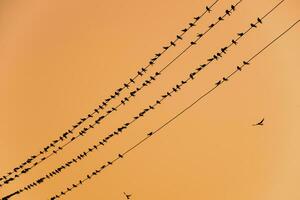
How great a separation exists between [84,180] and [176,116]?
338cm

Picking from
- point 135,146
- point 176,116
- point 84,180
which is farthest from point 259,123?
point 84,180

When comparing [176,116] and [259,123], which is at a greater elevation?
[176,116]

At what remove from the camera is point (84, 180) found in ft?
48.2

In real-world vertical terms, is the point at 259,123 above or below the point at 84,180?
below

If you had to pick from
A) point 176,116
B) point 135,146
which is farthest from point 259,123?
point 135,146

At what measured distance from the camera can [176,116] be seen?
1485 cm

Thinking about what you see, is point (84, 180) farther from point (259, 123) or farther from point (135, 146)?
point (259, 123)

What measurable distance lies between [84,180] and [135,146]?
6.11 feet

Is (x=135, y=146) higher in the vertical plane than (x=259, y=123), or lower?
higher

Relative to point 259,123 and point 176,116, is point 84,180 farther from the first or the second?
point 259,123

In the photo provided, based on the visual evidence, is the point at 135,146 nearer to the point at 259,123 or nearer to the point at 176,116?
the point at 176,116

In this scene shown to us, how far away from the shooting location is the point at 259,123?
1524 cm

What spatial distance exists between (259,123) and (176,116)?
2654mm

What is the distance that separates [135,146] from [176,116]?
1.59m
